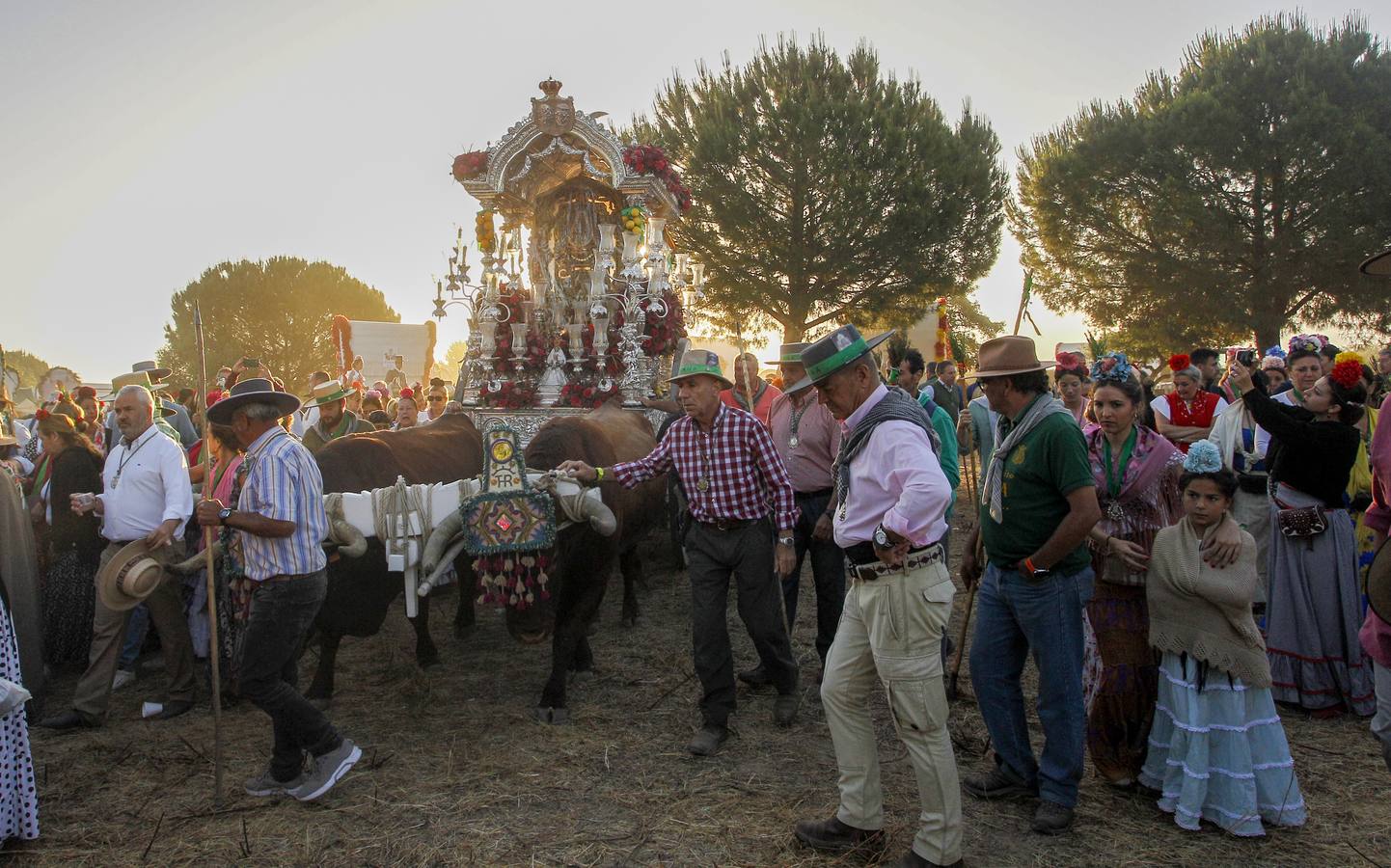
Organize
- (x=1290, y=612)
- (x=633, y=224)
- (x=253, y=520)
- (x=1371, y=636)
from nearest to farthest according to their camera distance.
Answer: (x=1371, y=636) → (x=253, y=520) → (x=1290, y=612) → (x=633, y=224)

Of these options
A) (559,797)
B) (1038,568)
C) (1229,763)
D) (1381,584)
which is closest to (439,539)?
(559,797)

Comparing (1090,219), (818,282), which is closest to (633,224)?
(818,282)

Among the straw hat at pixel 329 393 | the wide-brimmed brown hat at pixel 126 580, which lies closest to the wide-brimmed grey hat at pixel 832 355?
the wide-brimmed brown hat at pixel 126 580

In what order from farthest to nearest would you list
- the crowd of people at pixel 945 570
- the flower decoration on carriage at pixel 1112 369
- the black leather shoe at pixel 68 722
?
the black leather shoe at pixel 68 722, the flower decoration on carriage at pixel 1112 369, the crowd of people at pixel 945 570

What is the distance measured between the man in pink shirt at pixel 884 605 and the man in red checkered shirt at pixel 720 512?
3.45ft

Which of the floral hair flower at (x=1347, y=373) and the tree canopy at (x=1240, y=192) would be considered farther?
the tree canopy at (x=1240, y=192)

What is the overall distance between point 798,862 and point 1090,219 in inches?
998

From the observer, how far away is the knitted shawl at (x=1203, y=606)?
11.7 feet

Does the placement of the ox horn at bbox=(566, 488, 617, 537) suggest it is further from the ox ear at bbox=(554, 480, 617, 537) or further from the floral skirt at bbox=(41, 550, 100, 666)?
the floral skirt at bbox=(41, 550, 100, 666)

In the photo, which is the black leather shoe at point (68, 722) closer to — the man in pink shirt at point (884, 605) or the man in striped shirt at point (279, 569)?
the man in striped shirt at point (279, 569)

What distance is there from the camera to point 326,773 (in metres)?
3.94

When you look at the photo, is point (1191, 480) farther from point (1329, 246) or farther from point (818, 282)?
point (1329, 246)

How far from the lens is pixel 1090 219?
24.6 metres

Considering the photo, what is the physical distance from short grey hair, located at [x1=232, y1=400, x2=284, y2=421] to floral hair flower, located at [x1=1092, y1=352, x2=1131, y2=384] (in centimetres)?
387
